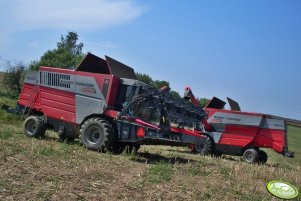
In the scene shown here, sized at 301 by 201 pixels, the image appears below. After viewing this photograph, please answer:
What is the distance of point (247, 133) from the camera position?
17.2 m

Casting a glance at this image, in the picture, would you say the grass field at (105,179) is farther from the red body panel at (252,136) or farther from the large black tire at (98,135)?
the red body panel at (252,136)

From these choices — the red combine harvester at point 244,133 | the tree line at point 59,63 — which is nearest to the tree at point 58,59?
the tree line at point 59,63

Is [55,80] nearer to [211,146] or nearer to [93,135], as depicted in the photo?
[93,135]

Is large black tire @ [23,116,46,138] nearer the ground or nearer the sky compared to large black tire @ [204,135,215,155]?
nearer the sky

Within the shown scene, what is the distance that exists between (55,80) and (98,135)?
247 centimetres

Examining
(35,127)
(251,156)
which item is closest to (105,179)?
(35,127)

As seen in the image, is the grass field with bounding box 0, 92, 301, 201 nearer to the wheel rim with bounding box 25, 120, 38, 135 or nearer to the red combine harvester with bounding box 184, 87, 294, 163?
the wheel rim with bounding box 25, 120, 38, 135

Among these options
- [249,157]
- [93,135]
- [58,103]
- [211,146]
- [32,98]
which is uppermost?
[32,98]

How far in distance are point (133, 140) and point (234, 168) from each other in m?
2.55

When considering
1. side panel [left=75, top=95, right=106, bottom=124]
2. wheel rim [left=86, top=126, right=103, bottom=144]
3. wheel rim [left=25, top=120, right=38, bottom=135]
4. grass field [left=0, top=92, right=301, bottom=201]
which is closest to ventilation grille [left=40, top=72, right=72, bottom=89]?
side panel [left=75, top=95, right=106, bottom=124]

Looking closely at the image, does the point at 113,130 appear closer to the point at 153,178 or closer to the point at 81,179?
the point at 153,178

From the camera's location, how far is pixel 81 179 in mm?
6848

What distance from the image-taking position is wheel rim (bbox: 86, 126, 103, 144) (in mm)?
11474

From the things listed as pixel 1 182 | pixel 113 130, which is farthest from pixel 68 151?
pixel 1 182
